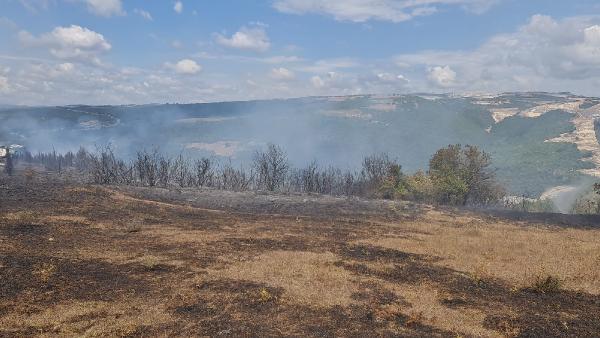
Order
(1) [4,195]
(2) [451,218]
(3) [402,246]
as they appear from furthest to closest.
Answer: (2) [451,218] → (1) [4,195] → (3) [402,246]

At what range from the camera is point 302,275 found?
16.4m

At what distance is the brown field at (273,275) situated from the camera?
11.8 metres

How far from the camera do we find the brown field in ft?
38.8

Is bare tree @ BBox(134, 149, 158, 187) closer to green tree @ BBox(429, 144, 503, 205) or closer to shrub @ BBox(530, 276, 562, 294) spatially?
green tree @ BBox(429, 144, 503, 205)

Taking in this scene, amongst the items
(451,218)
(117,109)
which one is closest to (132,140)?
(117,109)

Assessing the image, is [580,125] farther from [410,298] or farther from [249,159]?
[410,298]

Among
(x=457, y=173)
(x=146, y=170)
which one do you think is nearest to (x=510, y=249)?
(x=457, y=173)

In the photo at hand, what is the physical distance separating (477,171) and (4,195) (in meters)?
47.7

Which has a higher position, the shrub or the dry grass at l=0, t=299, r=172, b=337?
the dry grass at l=0, t=299, r=172, b=337

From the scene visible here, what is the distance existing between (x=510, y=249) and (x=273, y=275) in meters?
14.0

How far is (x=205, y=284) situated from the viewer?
14.7 meters

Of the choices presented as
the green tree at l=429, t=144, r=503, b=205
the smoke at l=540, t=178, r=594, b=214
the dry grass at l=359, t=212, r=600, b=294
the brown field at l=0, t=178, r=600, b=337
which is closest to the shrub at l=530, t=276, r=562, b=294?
the brown field at l=0, t=178, r=600, b=337

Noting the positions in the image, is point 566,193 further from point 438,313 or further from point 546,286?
point 438,313

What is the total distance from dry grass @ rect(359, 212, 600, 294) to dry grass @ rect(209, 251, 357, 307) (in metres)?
5.50
